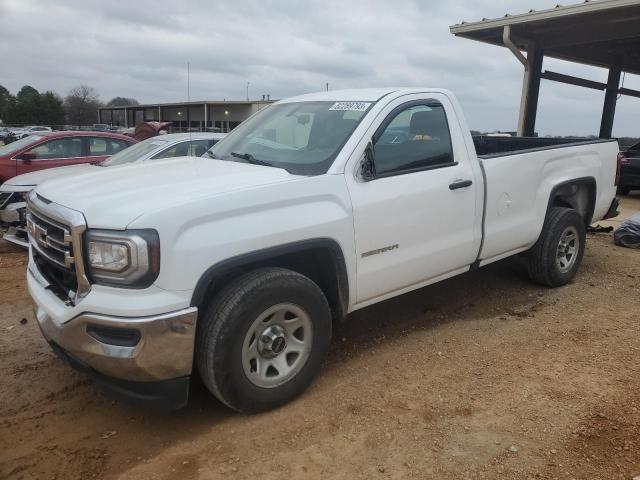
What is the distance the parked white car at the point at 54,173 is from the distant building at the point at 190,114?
20158 mm

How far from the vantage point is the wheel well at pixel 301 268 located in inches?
110

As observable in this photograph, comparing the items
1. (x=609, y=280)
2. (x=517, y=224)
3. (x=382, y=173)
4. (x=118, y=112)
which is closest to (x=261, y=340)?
(x=382, y=173)

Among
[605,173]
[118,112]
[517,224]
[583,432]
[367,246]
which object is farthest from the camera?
[118,112]

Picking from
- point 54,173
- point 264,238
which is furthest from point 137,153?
point 264,238

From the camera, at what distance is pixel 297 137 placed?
3.87 metres

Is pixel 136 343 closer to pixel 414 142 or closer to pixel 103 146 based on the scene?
pixel 414 142

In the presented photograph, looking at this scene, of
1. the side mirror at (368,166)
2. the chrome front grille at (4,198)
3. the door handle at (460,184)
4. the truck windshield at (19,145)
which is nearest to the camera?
the side mirror at (368,166)

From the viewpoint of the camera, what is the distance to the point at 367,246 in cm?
347

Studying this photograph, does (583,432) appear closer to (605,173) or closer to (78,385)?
(78,385)

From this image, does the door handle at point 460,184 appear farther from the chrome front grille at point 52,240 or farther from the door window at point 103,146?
the door window at point 103,146

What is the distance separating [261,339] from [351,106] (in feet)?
5.93

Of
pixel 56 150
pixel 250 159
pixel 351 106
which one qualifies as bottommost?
pixel 56 150

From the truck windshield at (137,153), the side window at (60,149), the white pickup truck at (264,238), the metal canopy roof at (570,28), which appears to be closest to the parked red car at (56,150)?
the side window at (60,149)

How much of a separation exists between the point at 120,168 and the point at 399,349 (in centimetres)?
241
